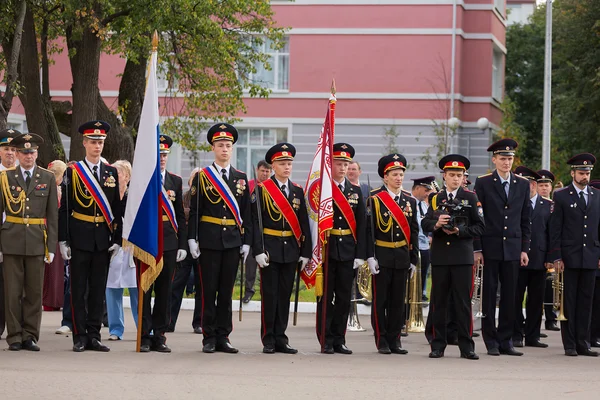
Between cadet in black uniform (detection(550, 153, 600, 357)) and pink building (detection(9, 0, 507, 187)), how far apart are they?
72.5 ft

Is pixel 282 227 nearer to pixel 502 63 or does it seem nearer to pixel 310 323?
pixel 310 323

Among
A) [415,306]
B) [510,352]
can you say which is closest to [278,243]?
[510,352]

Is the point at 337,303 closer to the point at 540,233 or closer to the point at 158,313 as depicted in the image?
the point at 158,313

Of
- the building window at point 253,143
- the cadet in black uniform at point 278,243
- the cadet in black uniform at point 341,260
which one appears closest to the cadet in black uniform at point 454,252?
the cadet in black uniform at point 341,260

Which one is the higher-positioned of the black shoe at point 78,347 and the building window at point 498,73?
the building window at point 498,73

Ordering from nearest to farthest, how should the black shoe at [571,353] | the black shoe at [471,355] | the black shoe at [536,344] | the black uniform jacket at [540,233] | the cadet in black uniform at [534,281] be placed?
the black shoe at [471,355]
the black shoe at [571,353]
the black shoe at [536,344]
the cadet in black uniform at [534,281]
the black uniform jacket at [540,233]

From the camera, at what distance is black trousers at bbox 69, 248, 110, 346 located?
11844mm

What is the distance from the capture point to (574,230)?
1301 centimetres

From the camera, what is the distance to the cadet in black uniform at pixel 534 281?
13898 mm

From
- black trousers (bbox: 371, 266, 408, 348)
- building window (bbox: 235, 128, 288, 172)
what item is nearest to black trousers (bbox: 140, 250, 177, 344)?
black trousers (bbox: 371, 266, 408, 348)

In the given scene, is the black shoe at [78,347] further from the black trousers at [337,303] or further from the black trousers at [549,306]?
the black trousers at [549,306]

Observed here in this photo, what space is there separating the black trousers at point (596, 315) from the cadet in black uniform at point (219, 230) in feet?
15.3

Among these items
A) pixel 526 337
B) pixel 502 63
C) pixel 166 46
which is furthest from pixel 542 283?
pixel 502 63

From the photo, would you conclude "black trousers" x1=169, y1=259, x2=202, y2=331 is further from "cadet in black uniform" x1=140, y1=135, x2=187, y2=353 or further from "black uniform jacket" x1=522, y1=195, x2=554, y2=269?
"black uniform jacket" x1=522, y1=195, x2=554, y2=269
